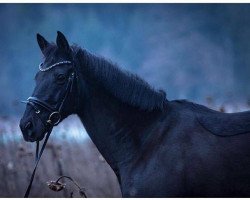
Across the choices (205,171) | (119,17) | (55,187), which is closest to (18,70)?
(119,17)

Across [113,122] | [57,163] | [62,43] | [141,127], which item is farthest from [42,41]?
[57,163]

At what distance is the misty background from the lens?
4320 millimetres

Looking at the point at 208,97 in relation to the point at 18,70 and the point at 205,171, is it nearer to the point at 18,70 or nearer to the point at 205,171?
the point at 205,171

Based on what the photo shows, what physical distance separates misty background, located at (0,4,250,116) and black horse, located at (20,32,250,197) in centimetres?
173

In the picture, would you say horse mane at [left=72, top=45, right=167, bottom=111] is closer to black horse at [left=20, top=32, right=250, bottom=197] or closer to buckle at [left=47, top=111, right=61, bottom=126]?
black horse at [left=20, top=32, right=250, bottom=197]

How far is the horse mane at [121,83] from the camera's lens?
2717 millimetres

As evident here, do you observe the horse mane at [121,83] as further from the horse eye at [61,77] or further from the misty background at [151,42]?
the misty background at [151,42]

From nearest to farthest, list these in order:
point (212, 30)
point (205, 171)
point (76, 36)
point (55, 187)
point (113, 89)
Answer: point (205, 171)
point (113, 89)
point (55, 187)
point (212, 30)
point (76, 36)

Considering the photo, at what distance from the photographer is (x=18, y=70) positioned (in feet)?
14.9

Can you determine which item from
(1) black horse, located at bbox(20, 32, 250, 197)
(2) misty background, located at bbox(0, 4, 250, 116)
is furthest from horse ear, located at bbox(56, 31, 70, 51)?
(2) misty background, located at bbox(0, 4, 250, 116)

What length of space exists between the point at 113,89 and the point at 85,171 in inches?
83.5

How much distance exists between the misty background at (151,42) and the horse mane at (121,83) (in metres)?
1.76

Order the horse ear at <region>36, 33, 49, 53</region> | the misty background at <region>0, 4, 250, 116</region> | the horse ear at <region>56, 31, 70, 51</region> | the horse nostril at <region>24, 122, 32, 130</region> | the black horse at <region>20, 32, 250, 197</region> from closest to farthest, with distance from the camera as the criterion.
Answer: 1. the black horse at <region>20, 32, 250, 197</region>
2. the horse nostril at <region>24, 122, 32, 130</region>
3. the horse ear at <region>56, 31, 70, 51</region>
4. the horse ear at <region>36, 33, 49, 53</region>
5. the misty background at <region>0, 4, 250, 116</region>

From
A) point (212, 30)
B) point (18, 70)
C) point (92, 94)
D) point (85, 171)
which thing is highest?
point (212, 30)
